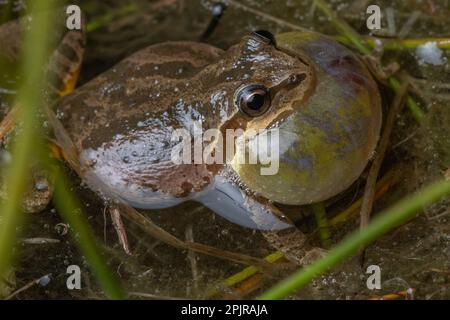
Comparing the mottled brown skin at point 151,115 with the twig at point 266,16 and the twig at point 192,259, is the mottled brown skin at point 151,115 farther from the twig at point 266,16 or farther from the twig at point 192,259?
the twig at point 266,16

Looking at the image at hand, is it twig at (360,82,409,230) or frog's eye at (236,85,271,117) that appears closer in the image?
frog's eye at (236,85,271,117)

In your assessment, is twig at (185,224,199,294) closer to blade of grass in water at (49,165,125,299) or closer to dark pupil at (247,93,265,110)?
blade of grass in water at (49,165,125,299)

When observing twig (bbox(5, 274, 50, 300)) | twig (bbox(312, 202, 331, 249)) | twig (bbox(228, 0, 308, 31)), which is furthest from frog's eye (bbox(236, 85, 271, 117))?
twig (bbox(5, 274, 50, 300))

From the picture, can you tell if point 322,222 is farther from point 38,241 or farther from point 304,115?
point 38,241

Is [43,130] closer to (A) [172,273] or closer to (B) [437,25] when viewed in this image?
(A) [172,273]

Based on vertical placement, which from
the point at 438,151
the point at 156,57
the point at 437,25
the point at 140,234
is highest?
the point at 437,25
